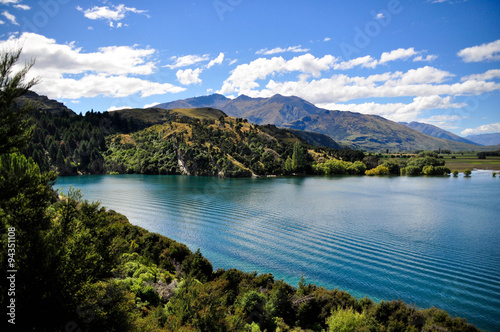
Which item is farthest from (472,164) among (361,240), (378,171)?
(361,240)

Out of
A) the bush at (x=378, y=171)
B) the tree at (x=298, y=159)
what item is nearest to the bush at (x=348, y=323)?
the tree at (x=298, y=159)

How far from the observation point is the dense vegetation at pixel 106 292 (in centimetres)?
884

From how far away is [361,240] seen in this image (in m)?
29.6

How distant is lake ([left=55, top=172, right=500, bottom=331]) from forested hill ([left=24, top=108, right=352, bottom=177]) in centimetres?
6317

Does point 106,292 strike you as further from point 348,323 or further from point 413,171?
point 413,171

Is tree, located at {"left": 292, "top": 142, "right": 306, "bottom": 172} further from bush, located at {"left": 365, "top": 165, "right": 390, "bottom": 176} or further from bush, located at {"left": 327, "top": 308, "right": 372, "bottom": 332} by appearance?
bush, located at {"left": 327, "top": 308, "right": 372, "bottom": 332}

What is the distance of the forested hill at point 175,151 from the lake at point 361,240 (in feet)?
207

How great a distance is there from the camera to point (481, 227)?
33969mm

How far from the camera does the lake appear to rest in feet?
65.3

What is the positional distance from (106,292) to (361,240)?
26.1 metres

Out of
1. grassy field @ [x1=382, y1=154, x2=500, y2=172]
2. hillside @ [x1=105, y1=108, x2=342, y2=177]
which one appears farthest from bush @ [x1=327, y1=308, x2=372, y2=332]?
grassy field @ [x1=382, y1=154, x2=500, y2=172]

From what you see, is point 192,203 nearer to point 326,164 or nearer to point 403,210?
point 403,210

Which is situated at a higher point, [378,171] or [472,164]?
[472,164]

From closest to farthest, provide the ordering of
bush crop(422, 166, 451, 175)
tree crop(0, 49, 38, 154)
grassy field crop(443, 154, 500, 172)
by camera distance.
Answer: tree crop(0, 49, 38, 154)
bush crop(422, 166, 451, 175)
grassy field crop(443, 154, 500, 172)
